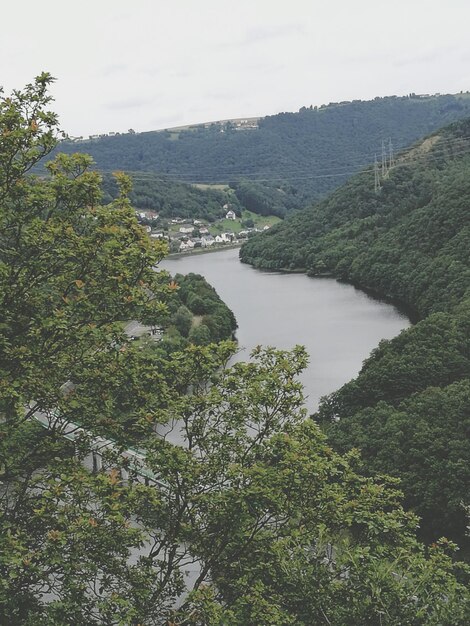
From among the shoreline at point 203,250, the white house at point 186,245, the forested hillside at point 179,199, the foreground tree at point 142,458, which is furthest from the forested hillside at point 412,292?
the forested hillside at point 179,199

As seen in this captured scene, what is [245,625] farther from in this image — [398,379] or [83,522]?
[398,379]

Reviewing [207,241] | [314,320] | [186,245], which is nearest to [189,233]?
[207,241]

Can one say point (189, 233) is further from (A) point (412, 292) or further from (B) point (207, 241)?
(A) point (412, 292)

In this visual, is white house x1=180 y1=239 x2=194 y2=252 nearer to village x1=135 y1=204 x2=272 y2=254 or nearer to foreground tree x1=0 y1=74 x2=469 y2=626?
village x1=135 y1=204 x2=272 y2=254

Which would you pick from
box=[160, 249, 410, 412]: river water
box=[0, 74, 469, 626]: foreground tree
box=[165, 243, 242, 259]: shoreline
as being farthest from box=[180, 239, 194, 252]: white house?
box=[0, 74, 469, 626]: foreground tree

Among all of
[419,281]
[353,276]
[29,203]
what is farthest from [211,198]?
[29,203]
